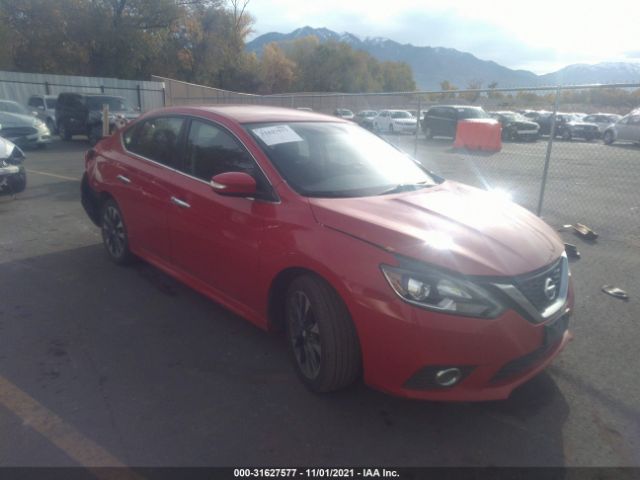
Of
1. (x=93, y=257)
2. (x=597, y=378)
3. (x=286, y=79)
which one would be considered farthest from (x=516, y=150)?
(x=286, y=79)

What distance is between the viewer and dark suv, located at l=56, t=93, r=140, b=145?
726 inches

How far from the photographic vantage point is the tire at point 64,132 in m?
19.5

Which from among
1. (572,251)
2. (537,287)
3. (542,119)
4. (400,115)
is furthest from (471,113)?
(537,287)

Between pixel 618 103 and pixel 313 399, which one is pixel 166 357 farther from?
pixel 618 103

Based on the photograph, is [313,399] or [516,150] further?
[516,150]

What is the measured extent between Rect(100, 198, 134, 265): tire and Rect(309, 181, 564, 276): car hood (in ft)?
8.81

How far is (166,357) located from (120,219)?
2.06 meters

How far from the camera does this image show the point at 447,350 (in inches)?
109

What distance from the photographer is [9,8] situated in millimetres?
34188

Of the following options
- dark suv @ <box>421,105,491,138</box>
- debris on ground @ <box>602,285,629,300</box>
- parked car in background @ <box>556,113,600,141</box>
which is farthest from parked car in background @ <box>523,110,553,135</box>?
debris on ground @ <box>602,285,629,300</box>

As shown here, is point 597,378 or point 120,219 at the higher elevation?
point 120,219

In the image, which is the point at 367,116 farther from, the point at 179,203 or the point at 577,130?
the point at 179,203

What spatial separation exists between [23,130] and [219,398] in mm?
15554

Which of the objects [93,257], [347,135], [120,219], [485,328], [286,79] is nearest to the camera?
[485,328]
